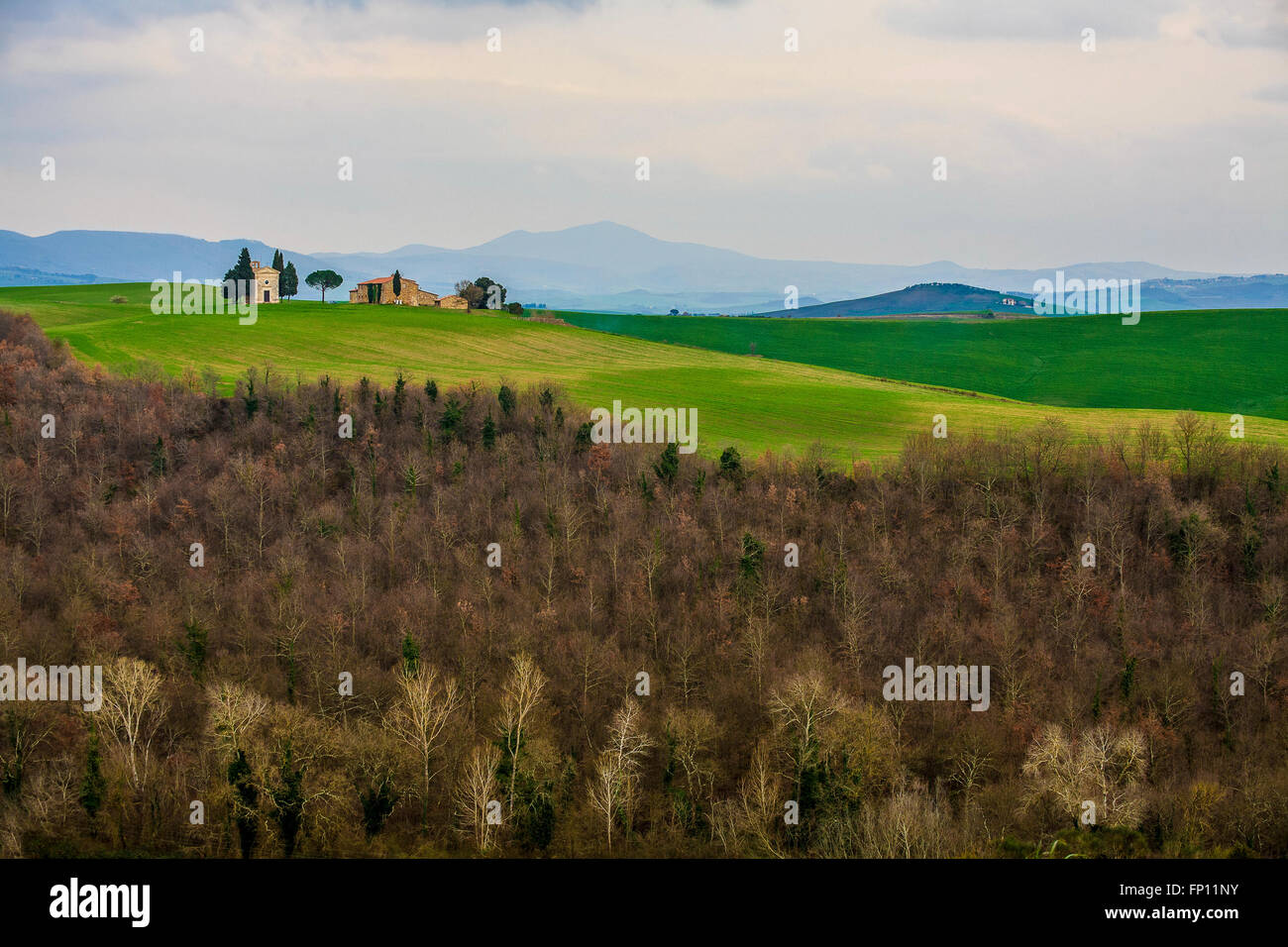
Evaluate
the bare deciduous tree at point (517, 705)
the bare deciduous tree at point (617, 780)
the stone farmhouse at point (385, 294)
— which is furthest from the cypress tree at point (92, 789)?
the stone farmhouse at point (385, 294)

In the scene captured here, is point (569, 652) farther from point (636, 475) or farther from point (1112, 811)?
point (1112, 811)

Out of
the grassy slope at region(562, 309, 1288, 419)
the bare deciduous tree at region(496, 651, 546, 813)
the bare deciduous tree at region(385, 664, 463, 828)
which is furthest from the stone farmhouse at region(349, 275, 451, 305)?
the bare deciduous tree at region(385, 664, 463, 828)

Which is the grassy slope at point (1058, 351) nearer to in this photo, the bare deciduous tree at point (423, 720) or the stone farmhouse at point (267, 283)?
the stone farmhouse at point (267, 283)

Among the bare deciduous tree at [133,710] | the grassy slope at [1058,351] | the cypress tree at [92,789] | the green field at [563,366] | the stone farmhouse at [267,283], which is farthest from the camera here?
the stone farmhouse at [267,283]

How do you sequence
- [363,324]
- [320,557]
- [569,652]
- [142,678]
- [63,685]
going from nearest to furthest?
[142,678] → [63,685] → [569,652] → [320,557] → [363,324]

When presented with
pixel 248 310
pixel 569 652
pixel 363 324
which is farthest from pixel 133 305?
pixel 569 652
